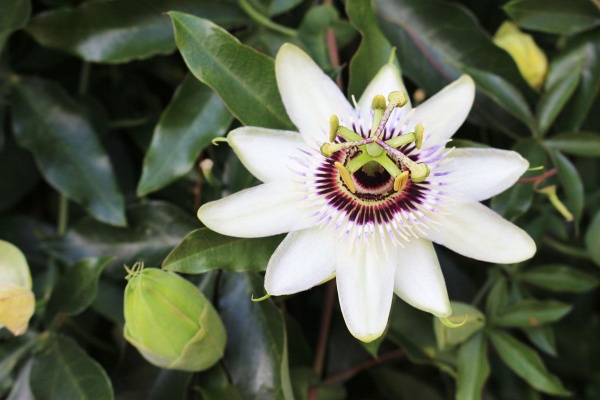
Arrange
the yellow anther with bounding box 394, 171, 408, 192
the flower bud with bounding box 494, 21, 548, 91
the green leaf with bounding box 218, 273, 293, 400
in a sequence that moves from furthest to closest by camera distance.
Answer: the flower bud with bounding box 494, 21, 548, 91
the green leaf with bounding box 218, 273, 293, 400
the yellow anther with bounding box 394, 171, 408, 192

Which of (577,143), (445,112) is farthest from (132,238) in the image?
(577,143)

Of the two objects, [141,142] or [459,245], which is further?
[141,142]

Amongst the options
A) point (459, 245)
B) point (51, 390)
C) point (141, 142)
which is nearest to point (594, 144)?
point (459, 245)

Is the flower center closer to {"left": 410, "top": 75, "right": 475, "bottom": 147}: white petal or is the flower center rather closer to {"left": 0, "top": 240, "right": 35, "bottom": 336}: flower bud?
{"left": 410, "top": 75, "right": 475, "bottom": 147}: white petal

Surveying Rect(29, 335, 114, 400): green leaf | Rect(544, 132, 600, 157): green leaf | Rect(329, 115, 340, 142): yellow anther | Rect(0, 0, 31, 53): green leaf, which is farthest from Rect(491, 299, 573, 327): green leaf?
Rect(0, 0, 31, 53): green leaf

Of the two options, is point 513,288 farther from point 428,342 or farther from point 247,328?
point 247,328

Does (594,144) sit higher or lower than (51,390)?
higher

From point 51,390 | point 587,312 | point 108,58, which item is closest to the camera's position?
point 51,390

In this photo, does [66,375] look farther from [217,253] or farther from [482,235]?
[482,235]
